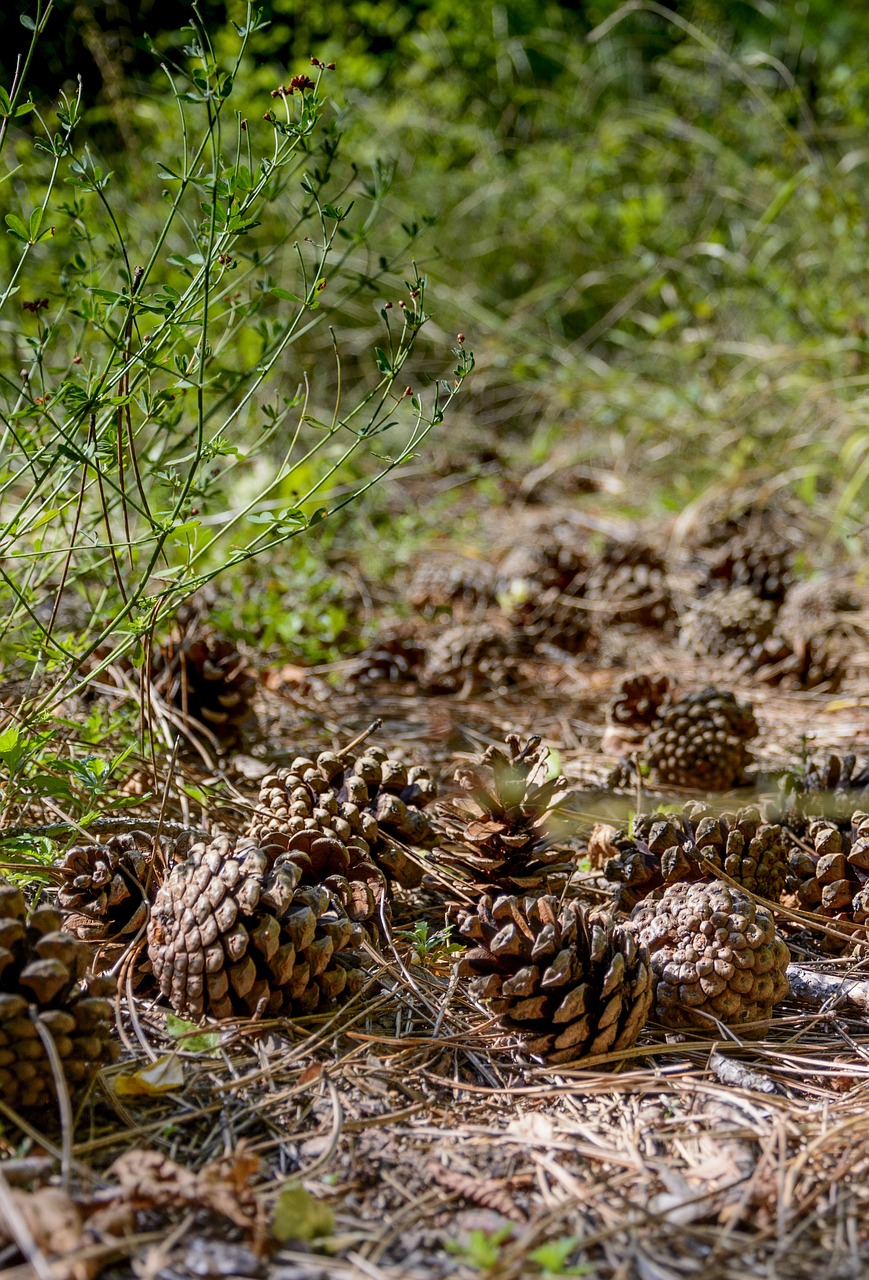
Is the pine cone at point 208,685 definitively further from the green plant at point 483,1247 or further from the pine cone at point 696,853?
the green plant at point 483,1247

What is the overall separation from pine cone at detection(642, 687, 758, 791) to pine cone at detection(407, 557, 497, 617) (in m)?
1.08

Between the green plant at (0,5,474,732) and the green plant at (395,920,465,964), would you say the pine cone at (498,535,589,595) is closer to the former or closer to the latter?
the green plant at (0,5,474,732)

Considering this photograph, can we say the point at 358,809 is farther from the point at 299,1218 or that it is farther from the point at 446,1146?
the point at 299,1218

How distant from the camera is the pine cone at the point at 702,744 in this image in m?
1.98

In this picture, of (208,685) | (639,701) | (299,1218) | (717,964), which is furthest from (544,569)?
(299,1218)

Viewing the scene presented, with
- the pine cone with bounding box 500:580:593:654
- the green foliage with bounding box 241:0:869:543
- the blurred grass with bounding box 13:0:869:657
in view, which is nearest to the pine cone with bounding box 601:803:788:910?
the pine cone with bounding box 500:580:593:654

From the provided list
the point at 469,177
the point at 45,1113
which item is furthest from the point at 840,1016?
the point at 469,177

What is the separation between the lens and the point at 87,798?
5.45 feet

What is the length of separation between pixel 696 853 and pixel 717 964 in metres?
0.25

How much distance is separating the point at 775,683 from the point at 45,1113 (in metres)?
2.09

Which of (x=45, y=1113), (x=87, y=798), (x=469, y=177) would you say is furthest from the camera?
(x=469, y=177)

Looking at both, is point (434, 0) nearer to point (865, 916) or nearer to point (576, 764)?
point (576, 764)

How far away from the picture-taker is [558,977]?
1.18 meters

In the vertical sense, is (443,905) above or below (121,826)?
below
